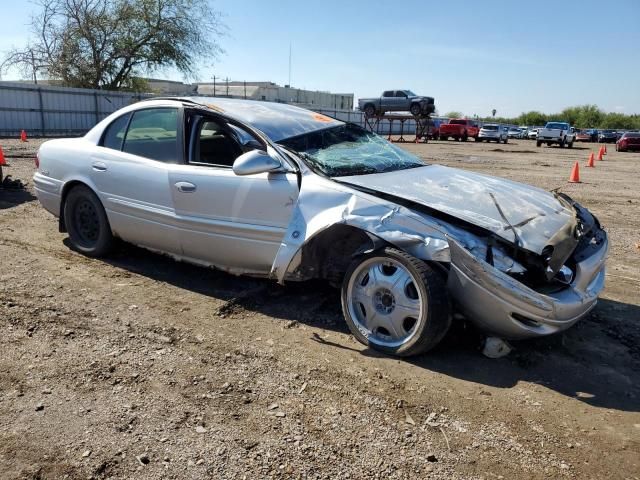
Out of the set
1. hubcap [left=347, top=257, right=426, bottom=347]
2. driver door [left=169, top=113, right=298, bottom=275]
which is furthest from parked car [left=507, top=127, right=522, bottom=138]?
hubcap [left=347, top=257, right=426, bottom=347]

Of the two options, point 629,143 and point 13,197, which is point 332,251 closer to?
point 13,197

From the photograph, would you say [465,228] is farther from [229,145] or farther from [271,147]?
[229,145]

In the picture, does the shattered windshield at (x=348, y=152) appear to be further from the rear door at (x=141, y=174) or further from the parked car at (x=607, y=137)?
the parked car at (x=607, y=137)

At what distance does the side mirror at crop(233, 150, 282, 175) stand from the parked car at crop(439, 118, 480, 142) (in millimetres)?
41940

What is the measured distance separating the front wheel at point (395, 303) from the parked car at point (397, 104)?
34763 mm

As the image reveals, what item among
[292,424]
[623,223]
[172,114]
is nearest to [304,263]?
[292,424]

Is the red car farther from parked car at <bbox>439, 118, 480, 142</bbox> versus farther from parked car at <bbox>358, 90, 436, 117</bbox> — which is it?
parked car at <bbox>358, 90, 436, 117</bbox>

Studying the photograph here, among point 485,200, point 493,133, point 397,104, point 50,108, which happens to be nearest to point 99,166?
point 485,200

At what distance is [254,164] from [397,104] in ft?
115

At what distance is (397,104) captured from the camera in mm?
37156

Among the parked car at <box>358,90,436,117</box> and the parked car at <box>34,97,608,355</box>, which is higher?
the parked car at <box>358,90,436,117</box>

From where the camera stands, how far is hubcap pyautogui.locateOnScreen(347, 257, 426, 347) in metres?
3.26

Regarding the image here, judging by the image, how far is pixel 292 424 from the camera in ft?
8.69

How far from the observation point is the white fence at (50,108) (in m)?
23.3
